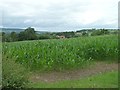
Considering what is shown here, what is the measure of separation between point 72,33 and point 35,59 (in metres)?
9.95

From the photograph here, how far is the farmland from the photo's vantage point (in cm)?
1153

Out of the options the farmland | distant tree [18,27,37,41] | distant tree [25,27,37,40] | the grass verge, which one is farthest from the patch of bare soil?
distant tree [25,27,37,40]

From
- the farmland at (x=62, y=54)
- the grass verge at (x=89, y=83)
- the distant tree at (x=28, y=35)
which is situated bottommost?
the grass verge at (x=89, y=83)

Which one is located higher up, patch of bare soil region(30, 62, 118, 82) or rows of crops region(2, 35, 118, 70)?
rows of crops region(2, 35, 118, 70)

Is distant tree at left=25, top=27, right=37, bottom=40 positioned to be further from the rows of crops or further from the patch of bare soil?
the patch of bare soil

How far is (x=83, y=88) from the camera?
868 cm

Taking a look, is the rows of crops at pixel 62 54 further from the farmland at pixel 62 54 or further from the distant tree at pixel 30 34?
the distant tree at pixel 30 34

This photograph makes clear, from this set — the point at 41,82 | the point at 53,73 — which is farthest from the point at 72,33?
the point at 41,82

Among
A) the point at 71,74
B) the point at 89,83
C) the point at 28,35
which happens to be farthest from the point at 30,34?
the point at 89,83

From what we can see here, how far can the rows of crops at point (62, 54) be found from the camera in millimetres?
11599

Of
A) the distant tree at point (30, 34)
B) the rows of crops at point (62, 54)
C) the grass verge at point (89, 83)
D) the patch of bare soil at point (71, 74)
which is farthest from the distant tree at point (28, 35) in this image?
the grass verge at point (89, 83)

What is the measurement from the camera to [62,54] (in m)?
12.9

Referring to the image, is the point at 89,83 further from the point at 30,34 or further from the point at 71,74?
the point at 30,34

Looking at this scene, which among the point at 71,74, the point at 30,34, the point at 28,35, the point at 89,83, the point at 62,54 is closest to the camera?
the point at 89,83
